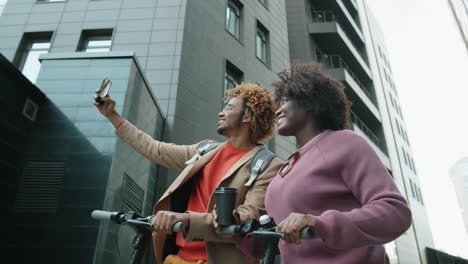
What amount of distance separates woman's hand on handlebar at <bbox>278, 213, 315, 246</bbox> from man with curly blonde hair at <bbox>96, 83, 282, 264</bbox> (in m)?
0.59

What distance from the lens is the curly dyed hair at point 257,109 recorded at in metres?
3.15

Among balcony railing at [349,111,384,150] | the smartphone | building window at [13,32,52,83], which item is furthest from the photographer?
balcony railing at [349,111,384,150]

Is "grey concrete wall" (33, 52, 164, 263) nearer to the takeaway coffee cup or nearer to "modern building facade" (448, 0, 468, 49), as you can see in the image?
the takeaway coffee cup

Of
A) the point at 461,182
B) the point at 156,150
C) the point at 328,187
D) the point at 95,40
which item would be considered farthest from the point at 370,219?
the point at 461,182

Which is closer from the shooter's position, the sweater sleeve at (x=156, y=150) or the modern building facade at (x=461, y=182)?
the sweater sleeve at (x=156, y=150)

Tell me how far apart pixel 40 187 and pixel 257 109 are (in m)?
3.74

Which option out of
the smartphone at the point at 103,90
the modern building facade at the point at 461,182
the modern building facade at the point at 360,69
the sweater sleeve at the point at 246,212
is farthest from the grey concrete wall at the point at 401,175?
the modern building facade at the point at 461,182

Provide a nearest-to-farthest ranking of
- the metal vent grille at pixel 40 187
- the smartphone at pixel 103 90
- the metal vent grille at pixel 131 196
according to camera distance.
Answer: the smartphone at pixel 103 90 → the metal vent grille at pixel 40 187 → the metal vent grille at pixel 131 196

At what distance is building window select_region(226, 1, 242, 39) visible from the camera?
10898 millimetres

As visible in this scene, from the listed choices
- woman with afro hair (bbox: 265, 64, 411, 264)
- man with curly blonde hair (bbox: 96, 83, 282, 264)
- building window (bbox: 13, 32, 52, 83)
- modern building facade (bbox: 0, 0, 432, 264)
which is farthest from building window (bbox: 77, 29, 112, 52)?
woman with afro hair (bbox: 265, 64, 411, 264)

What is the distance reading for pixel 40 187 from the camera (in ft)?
16.6

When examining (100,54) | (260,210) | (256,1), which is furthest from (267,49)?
(260,210)

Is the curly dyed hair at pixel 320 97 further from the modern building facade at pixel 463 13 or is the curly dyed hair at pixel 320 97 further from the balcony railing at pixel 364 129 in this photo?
the balcony railing at pixel 364 129

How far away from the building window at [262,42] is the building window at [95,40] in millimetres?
4968
